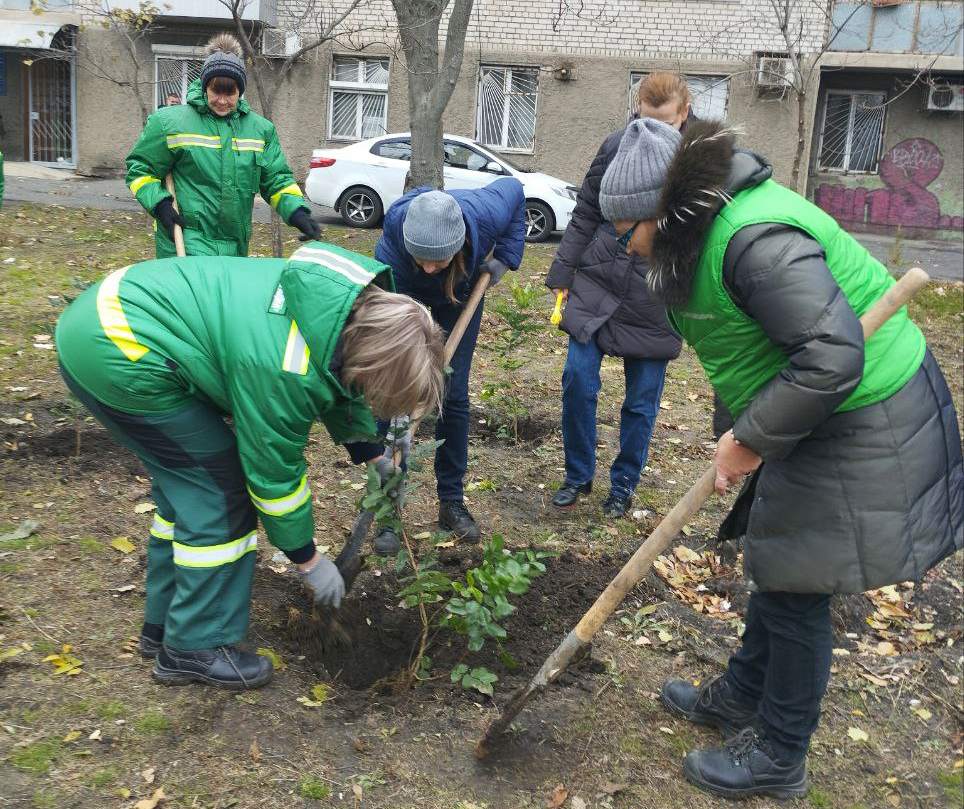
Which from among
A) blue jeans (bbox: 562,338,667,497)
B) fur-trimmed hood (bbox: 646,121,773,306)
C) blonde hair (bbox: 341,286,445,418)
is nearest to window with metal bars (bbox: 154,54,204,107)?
blue jeans (bbox: 562,338,667,497)

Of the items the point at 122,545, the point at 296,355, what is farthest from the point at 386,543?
the point at 296,355

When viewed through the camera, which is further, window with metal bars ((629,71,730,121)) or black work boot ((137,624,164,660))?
window with metal bars ((629,71,730,121))

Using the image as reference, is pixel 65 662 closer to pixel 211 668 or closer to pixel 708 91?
pixel 211 668

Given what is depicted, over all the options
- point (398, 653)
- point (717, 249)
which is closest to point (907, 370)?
point (717, 249)

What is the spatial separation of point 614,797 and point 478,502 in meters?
2.02

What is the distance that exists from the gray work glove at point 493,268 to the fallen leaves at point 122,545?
5.80 feet

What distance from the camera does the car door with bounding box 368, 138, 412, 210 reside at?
1337cm

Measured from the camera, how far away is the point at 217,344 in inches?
99.0

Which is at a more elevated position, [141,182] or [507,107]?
[507,107]

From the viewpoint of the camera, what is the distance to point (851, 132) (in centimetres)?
1845

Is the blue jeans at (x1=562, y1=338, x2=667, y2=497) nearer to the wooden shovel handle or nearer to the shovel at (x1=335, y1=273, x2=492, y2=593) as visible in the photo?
the shovel at (x1=335, y1=273, x2=492, y2=593)

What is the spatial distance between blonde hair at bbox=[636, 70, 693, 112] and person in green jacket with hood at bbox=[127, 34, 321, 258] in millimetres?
1735

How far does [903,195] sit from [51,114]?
17077mm

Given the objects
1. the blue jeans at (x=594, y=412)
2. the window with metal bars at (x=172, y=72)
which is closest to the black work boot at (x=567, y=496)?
the blue jeans at (x=594, y=412)
